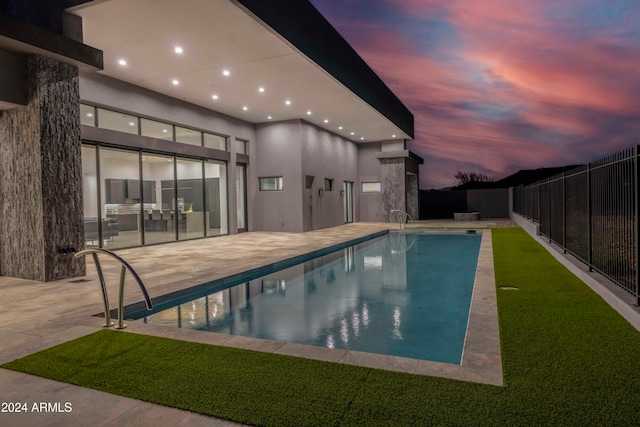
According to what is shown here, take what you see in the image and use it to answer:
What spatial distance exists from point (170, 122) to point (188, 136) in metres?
0.96

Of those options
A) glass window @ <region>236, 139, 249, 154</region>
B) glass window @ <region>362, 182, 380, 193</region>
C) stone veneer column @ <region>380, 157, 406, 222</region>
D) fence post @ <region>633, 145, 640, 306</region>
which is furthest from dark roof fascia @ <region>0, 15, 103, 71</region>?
glass window @ <region>362, 182, 380, 193</region>

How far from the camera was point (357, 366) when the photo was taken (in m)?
3.06

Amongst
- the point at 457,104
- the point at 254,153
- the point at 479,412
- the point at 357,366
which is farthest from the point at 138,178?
the point at 457,104

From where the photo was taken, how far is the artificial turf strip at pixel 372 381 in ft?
7.63

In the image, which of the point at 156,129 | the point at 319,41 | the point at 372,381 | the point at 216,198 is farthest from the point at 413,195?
the point at 372,381

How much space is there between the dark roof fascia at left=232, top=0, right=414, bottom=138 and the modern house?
0.04 m

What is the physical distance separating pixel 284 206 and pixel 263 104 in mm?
4202

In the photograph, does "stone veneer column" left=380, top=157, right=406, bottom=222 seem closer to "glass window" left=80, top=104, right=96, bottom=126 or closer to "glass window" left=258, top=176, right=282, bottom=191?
"glass window" left=258, top=176, right=282, bottom=191

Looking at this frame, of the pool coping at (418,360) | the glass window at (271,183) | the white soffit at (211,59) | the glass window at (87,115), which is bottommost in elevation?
the pool coping at (418,360)

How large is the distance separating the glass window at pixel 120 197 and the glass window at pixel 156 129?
75 centimetres

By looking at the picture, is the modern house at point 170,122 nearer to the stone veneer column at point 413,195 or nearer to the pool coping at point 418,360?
the stone veneer column at point 413,195

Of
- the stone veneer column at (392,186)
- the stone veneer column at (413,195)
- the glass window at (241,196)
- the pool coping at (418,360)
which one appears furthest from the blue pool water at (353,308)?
the stone veneer column at (413,195)

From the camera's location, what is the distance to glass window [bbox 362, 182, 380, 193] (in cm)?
2247

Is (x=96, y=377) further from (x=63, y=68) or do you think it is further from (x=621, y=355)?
(x=63, y=68)
